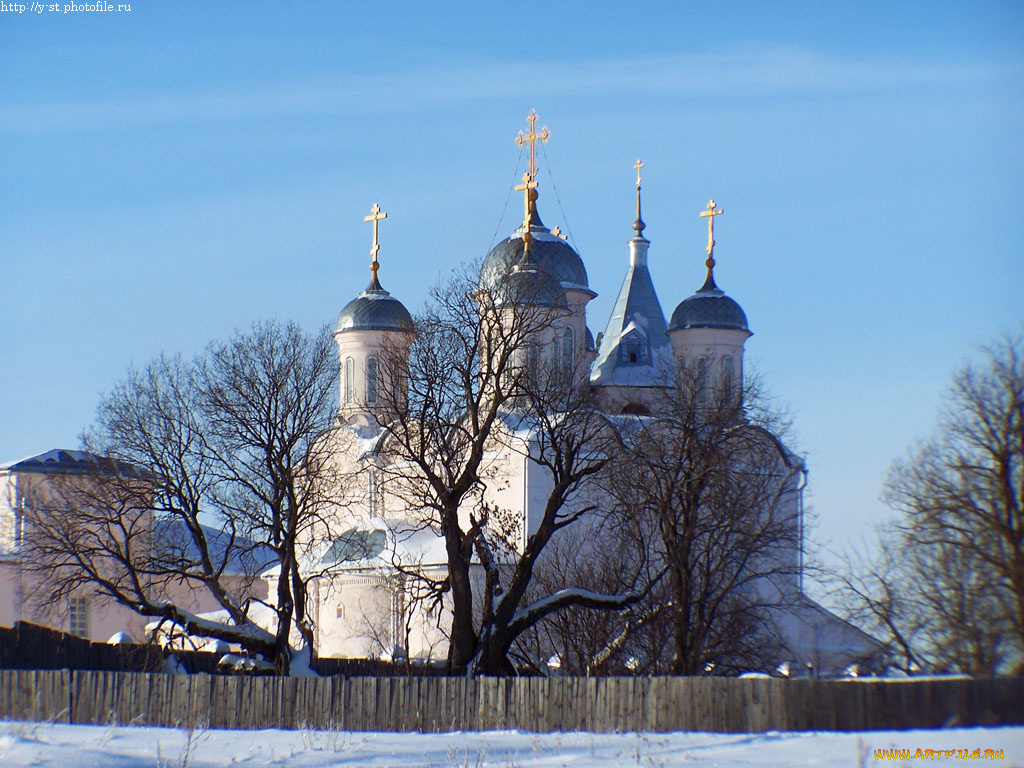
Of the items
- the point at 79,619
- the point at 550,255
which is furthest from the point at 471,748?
the point at 79,619

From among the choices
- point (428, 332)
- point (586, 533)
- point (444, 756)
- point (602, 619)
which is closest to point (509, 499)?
point (586, 533)

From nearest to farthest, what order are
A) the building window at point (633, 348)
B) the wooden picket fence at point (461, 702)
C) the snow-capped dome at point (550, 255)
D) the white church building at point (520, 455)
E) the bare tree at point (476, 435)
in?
the wooden picket fence at point (461, 702)
the bare tree at point (476, 435)
the white church building at point (520, 455)
the snow-capped dome at point (550, 255)
the building window at point (633, 348)

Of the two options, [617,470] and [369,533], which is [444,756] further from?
[369,533]

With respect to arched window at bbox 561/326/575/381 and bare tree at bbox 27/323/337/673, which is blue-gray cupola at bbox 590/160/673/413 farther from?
bare tree at bbox 27/323/337/673

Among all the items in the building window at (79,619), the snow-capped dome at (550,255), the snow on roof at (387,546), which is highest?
the snow-capped dome at (550,255)

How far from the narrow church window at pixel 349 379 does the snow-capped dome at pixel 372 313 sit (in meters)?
1.01

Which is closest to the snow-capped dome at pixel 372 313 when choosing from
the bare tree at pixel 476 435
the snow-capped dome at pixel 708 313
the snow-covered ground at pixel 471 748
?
the snow-capped dome at pixel 708 313

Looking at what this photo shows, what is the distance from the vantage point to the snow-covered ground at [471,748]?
14.8 metres

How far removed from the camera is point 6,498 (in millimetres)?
46750

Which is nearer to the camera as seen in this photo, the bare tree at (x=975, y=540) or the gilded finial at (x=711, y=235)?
the bare tree at (x=975, y=540)

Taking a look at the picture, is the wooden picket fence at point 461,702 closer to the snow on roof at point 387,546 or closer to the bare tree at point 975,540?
the bare tree at point 975,540

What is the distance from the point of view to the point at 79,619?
46625 millimetres

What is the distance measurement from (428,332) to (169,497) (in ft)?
21.6

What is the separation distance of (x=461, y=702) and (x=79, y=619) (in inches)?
1148
